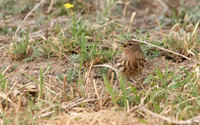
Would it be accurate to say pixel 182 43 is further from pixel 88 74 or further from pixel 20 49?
pixel 20 49

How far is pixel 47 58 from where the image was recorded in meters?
6.13

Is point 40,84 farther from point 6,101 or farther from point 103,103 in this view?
point 103,103

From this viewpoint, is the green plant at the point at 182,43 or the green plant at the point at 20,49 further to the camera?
the green plant at the point at 182,43

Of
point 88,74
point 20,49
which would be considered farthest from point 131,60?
point 20,49

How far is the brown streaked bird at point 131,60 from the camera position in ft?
18.8

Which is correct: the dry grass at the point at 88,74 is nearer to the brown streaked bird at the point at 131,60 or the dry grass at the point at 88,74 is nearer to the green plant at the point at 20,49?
the green plant at the point at 20,49

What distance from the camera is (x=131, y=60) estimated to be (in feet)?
19.0

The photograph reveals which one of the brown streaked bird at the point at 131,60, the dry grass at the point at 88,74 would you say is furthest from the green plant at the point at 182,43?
the brown streaked bird at the point at 131,60

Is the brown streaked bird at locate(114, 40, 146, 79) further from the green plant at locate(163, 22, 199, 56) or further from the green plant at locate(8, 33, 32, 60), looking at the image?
the green plant at locate(8, 33, 32, 60)

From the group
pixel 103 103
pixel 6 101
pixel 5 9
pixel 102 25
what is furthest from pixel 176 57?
pixel 5 9

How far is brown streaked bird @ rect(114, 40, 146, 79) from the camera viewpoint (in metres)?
5.74

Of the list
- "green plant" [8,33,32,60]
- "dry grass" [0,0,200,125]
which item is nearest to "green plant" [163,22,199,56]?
"dry grass" [0,0,200,125]

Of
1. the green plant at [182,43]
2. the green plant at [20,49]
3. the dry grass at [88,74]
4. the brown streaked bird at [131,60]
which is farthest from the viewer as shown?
the green plant at [182,43]

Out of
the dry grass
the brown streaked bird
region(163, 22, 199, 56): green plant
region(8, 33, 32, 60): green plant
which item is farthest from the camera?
region(163, 22, 199, 56): green plant
